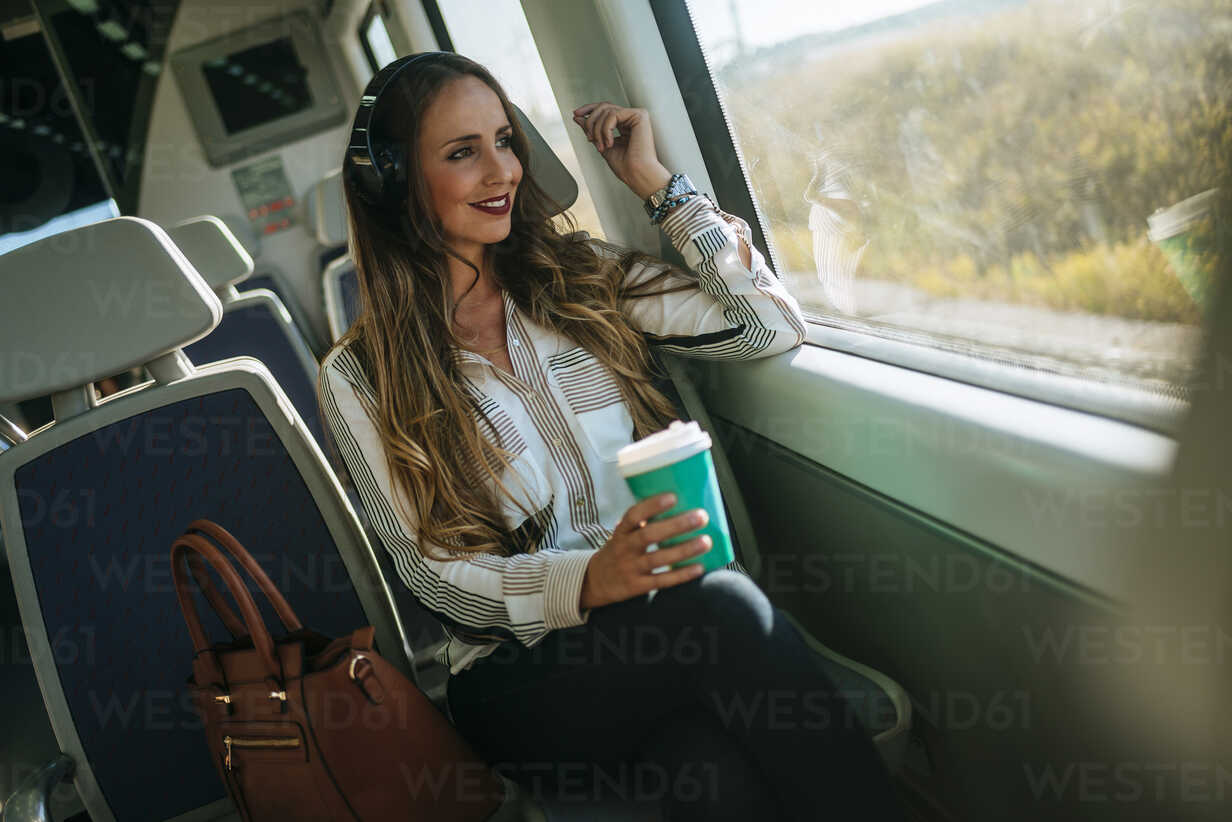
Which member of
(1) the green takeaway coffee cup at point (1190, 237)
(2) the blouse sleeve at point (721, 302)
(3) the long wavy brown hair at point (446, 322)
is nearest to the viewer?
(1) the green takeaway coffee cup at point (1190, 237)

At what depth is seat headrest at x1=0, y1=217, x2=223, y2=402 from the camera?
1271 mm

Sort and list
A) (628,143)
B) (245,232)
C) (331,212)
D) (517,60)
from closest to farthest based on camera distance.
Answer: (628,143) → (517,60) → (331,212) → (245,232)

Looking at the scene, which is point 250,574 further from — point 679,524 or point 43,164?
point 43,164

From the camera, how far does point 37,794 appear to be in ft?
3.90

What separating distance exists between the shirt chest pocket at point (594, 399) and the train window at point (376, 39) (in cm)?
302

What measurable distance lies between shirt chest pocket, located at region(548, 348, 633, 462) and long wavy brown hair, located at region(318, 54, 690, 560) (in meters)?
0.02

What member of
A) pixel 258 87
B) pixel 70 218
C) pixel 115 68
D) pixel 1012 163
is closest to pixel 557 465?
pixel 1012 163

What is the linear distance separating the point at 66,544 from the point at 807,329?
1188mm

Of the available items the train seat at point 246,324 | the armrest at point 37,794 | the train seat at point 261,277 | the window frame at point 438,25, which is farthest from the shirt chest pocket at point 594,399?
the train seat at point 261,277

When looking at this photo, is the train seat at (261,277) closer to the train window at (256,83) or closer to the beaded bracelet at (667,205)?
the train window at (256,83)

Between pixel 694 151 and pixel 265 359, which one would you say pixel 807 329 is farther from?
pixel 265 359

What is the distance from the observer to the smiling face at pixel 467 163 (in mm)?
1393

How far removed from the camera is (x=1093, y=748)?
3.30ft

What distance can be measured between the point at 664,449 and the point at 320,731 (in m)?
0.53
